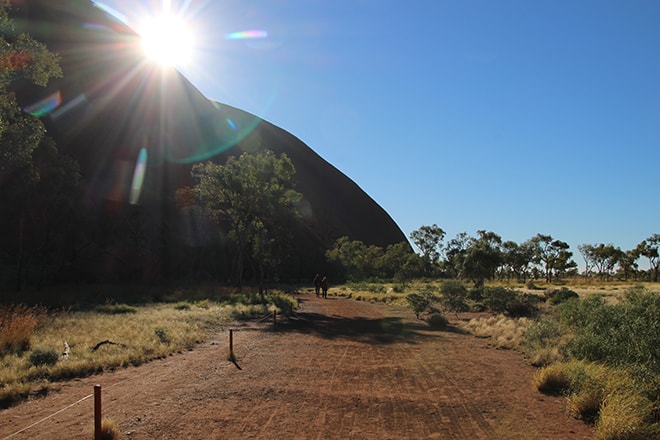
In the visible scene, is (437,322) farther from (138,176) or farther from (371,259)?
(371,259)

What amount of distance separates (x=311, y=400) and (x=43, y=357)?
6.35 meters

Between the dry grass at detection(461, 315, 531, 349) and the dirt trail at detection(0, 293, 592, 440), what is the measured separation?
1.75 m

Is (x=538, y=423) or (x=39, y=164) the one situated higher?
(x=39, y=164)

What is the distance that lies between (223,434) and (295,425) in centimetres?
107

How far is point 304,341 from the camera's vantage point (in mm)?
15773

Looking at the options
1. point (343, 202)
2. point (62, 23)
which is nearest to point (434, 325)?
point (62, 23)

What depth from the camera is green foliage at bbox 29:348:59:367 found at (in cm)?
982

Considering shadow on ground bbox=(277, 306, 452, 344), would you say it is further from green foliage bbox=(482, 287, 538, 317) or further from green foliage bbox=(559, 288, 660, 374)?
green foliage bbox=(559, 288, 660, 374)

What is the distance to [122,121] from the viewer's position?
237ft

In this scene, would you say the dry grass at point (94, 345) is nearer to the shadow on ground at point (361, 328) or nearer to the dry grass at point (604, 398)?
the shadow on ground at point (361, 328)

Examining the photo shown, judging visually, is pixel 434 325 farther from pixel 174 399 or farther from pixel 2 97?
pixel 2 97

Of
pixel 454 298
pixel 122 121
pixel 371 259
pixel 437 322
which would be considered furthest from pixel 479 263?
pixel 122 121

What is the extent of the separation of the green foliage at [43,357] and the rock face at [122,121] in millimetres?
44447

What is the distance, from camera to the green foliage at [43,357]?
387 inches
